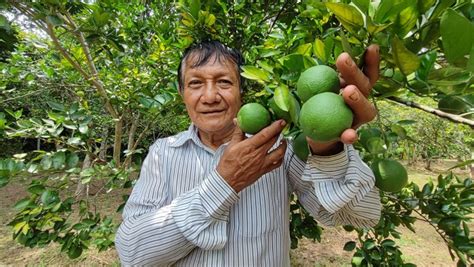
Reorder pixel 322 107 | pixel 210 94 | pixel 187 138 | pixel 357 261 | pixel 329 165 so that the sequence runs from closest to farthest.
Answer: pixel 322 107 → pixel 329 165 → pixel 210 94 → pixel 187 138 → pixel 357 261

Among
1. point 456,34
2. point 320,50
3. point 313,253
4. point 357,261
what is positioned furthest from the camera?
point 313,253

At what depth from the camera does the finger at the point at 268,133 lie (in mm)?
908

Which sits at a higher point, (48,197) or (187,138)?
(187,138)

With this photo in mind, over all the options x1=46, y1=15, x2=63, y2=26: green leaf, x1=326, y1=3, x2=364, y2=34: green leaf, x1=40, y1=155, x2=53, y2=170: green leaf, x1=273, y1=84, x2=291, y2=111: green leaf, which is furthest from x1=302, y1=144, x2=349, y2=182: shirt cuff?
x1=46, y1=15, x2=63, y2=26: green leaf

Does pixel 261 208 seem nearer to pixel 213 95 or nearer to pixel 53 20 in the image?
pixel 213 95

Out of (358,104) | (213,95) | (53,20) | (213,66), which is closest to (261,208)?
(213,95)

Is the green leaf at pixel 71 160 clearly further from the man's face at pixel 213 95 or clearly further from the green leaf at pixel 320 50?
the green leaf at pixel 320 50

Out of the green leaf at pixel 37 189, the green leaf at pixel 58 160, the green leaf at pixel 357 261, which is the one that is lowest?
the green leaf at pixel 357 261

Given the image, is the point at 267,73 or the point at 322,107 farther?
the point at 267,73

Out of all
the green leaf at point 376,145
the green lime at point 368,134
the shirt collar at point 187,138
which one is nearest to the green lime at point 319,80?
the green leaf at point 376,145

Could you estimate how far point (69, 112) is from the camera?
1.66m

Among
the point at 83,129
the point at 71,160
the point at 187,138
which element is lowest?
the point at 71,160

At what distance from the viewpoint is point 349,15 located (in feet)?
2.04

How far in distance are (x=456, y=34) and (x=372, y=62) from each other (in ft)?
0.46
